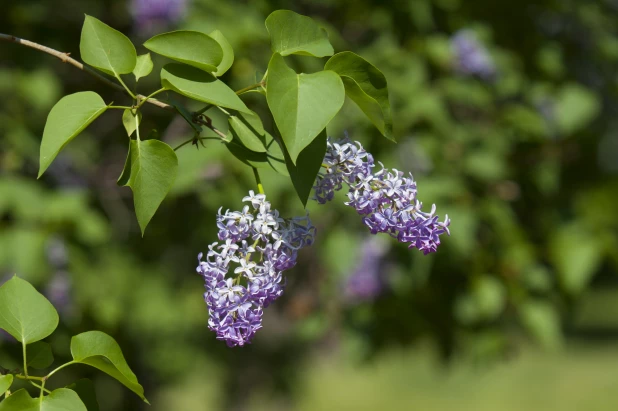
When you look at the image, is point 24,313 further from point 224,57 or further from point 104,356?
point 224,57

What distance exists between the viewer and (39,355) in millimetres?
1237

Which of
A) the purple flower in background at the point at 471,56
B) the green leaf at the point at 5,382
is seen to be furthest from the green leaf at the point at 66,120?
the purple flower in background at the point at 471,56

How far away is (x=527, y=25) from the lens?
424cm

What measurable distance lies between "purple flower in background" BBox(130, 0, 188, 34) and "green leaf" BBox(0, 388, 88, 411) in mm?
2756

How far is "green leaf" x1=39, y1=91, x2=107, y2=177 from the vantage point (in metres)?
1.03

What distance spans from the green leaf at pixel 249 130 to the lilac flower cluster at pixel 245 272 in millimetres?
73

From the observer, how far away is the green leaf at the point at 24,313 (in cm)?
115

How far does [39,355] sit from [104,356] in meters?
0.22

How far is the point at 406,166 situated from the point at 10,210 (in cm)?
171

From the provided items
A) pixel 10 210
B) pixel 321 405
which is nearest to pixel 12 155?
pixel 10 210

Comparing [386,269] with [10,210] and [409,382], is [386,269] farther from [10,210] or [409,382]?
[409,382]

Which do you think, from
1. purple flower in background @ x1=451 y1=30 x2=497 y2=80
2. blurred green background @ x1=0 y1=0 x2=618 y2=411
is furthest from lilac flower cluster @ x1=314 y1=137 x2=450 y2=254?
purple flower in background @ x1=451 y1=30 x2=497 y2=80

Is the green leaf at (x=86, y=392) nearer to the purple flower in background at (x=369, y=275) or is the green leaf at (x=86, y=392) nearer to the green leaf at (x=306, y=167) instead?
the green leaf at (x=306, y=167)

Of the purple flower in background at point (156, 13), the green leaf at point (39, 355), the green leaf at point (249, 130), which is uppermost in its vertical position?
the green leaf at point (249, 130)
